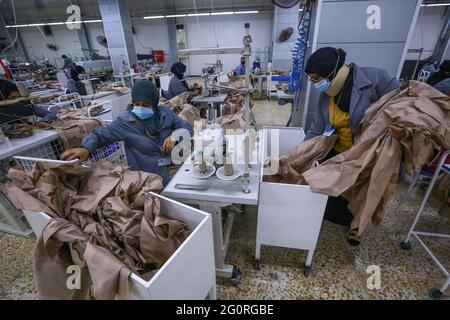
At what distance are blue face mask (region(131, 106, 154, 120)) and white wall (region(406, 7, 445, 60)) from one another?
9.32m

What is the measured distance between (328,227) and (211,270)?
4.24 ft

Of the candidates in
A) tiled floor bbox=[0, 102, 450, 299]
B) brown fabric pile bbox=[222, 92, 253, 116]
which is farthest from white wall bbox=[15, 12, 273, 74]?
tiled floor bbox=[0, 102, 450, 299]

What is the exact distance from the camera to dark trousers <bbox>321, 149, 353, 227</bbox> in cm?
164

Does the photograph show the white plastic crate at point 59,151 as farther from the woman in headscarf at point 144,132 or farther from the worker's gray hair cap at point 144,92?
the worker's gray hair cap at point 144,92

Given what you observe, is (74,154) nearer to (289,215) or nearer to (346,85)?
(289,215)

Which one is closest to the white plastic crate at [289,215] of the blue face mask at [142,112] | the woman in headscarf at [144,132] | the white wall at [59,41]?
the woman in headscarf at [144,132]

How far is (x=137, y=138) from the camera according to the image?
1.59 meters

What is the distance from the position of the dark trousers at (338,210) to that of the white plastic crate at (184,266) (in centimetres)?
106

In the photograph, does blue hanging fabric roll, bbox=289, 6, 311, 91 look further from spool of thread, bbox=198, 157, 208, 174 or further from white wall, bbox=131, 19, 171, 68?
white wall, bbox=131, 19, 171, 68

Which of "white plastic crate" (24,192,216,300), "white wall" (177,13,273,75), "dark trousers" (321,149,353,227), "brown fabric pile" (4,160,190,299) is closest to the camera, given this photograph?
"white plastic crate" (24,192,216,300)

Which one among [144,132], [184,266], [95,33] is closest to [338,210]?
[184,266]

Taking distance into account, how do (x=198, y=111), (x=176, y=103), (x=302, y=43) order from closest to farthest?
(x=302, y=43) → (x=176, y=103) → (x=198, y=111)

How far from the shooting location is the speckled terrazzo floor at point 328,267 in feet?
4.69

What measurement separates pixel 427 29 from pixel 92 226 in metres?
11.1
